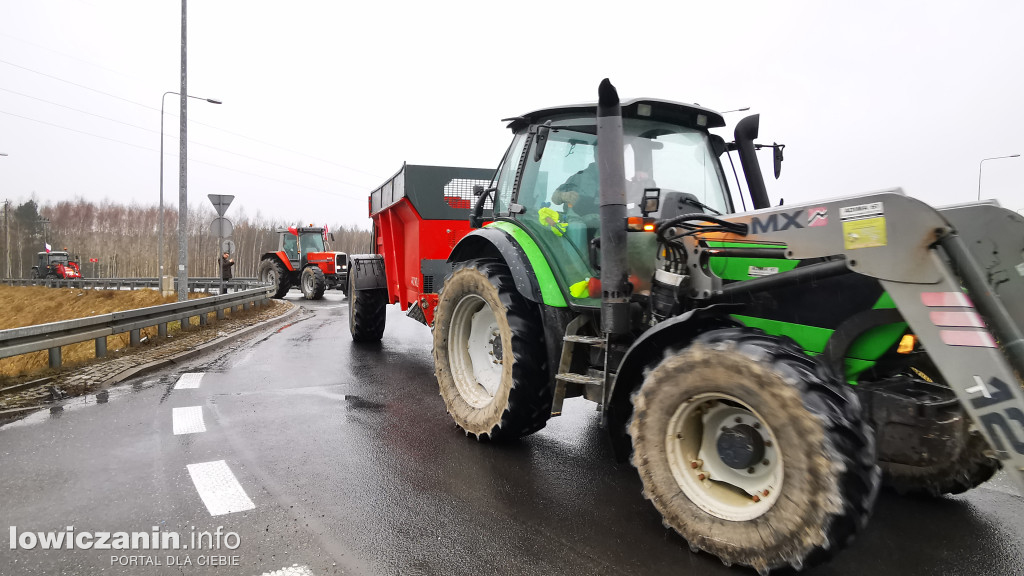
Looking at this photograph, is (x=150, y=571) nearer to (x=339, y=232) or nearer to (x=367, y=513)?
(x=367, y=513)

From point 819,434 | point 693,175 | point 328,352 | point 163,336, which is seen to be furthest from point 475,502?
point 163,336

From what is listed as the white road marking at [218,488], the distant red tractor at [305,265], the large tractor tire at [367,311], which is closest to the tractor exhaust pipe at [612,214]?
the white road marking at [218,488]

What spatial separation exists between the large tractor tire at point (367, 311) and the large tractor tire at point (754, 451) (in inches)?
279

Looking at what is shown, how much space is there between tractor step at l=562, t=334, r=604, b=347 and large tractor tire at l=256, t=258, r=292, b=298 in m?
20.7

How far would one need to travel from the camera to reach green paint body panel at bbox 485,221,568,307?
373 cm

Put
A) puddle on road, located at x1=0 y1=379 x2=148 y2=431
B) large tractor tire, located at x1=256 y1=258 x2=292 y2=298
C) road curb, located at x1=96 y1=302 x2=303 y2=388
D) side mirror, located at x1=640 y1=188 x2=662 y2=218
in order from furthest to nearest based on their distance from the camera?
large tractor tire, located at x1=256 y1=258 x2=292 y2=298
road curb, located at x1=96 y1=302 x2=303 y2=388
puddle on road, located at x1=0 y1=379 x2=148 y2=431
side mirror, located at x1=640 y1=188 x2=662 y2=218

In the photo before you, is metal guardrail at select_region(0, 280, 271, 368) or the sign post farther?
the sign post

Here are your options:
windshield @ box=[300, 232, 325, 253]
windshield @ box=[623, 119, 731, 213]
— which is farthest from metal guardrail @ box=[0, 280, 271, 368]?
windshield @ box=[300, 232, 325, 253]

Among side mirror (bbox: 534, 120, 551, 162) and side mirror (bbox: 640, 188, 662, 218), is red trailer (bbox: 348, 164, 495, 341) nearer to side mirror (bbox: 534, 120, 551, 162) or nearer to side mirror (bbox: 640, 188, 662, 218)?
side mirror (bbox: 534, 120, 551, 162)

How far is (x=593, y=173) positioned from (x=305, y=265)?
20864mm

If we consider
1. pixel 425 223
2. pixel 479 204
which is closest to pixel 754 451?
pixel 479 204

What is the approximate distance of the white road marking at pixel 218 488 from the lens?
10.3 feet

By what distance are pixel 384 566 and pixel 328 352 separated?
6580mm

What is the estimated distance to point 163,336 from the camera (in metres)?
9.20
